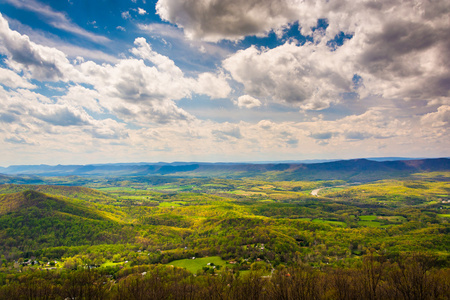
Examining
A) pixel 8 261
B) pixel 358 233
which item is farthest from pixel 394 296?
pixel 8 261

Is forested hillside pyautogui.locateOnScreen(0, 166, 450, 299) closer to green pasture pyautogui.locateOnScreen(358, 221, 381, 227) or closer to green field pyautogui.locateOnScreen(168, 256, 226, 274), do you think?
green field pyautogui.locateOnScreen(168, 256, 226, 274)

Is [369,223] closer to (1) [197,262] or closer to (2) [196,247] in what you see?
(2) [196,247]

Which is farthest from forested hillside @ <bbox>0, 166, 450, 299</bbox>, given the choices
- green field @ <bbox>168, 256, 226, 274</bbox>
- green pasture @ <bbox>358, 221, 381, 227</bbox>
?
green pasture @ <bbox>358, 221, 381, 227</bbox>

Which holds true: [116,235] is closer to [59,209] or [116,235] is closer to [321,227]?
[59,209]

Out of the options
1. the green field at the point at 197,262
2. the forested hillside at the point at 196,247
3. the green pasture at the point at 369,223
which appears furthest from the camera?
the green pasture at the point at 369,223

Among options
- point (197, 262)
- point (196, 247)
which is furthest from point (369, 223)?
point (197, 262)

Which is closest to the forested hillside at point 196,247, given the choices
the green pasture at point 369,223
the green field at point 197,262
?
the green field at point 197,262

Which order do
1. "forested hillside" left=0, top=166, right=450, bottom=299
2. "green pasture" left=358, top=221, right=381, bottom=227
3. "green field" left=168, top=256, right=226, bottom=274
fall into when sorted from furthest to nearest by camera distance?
"green pasture" left=358, top=221, right=381, bottom=227
"green field" left=168, top=256, right=226, bottom=274
"forested hillside" left=0, top=166, right=450, bottom=299

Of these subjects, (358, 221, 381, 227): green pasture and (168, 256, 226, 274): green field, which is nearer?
(168, 256, 226, 274): green field

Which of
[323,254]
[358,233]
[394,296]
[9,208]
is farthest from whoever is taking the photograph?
[9,208]

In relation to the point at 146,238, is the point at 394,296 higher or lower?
higher

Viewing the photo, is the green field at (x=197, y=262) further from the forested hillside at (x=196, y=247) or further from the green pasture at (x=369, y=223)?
the green pasture at (x=369, y=223)
